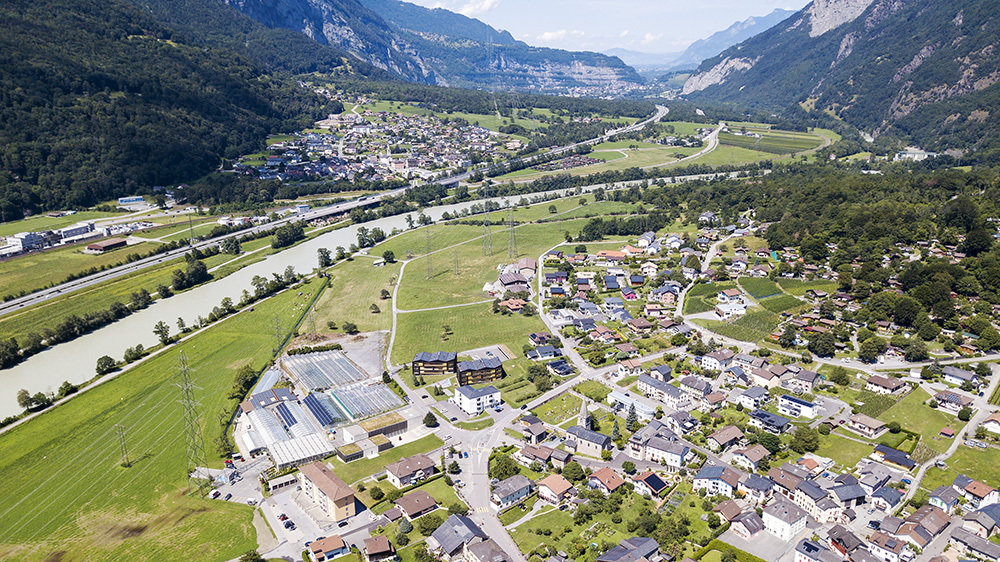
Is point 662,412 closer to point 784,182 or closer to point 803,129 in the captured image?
point 784,182

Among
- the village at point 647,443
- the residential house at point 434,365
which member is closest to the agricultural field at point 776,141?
the village at point 647,443

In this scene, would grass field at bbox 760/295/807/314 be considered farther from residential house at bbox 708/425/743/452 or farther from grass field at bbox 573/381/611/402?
residential house at bbox 708/425/743/452

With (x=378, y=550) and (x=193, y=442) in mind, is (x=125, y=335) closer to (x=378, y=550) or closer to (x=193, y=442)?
(x=193, y=442)

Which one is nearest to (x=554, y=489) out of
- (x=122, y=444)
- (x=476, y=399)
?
(x=476, y=399)

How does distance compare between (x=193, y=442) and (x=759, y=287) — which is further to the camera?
(x=759, y=287)

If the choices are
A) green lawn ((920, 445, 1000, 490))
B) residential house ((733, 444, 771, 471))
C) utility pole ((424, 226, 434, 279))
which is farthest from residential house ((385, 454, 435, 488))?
utility pole ((424, 226, 434, 279))

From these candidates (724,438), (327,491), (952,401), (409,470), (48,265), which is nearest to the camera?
(327,491)

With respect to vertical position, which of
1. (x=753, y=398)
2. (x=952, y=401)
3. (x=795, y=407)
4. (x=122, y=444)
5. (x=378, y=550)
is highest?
(x=122, y=444)
